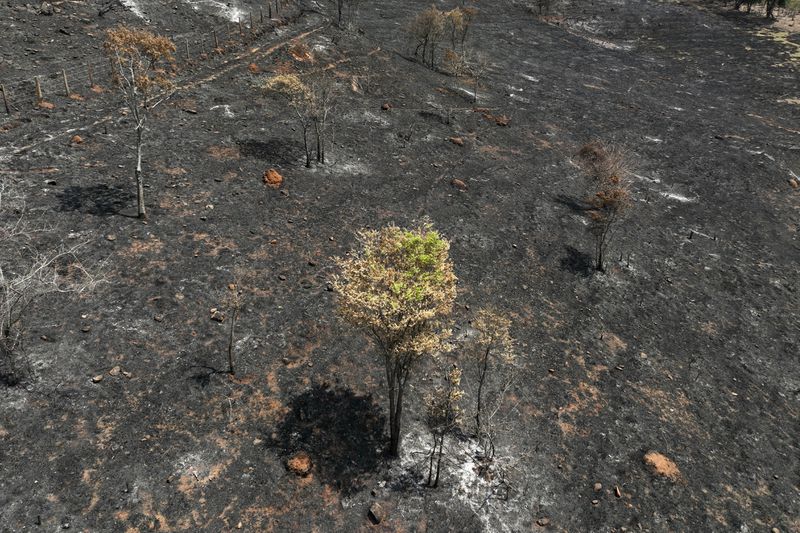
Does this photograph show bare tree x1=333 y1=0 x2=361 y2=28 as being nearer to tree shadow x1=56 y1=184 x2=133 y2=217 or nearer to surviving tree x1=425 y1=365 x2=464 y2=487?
tree shadow x1=56 y1=184 x2=133 y2=217

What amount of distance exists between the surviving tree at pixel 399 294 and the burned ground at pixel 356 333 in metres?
5.15

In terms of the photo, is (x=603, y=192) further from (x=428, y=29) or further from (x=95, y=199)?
(x=95, y=199)

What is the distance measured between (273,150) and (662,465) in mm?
29230

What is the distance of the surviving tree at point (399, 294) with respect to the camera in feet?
47.2

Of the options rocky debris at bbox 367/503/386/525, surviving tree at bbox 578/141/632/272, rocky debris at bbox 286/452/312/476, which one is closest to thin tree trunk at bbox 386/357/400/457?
rocky debris at bbox 367/503/386/525

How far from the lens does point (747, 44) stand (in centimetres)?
7650

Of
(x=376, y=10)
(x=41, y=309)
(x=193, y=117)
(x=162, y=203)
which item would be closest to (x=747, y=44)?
(x=376, y=10)

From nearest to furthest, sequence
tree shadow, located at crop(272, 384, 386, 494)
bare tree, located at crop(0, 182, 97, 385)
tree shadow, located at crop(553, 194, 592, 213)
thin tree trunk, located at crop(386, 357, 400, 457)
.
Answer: thin tree trunk, located at crop(386, 357, 400, 457)
bare tree, located at crop(0, 182, 97, 385)
tree shadow, located at crop(272, 384, 386, 494)
tree shadow, located at crop(553, 194, 592, 213)

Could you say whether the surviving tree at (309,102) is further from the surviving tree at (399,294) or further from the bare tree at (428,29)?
the bare tree at (428,29)

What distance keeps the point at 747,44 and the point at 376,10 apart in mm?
59791

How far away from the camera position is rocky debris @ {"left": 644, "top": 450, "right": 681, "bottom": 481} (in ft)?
60.7

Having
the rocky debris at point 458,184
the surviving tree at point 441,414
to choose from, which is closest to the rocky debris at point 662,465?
the surviving tree at point 441,414

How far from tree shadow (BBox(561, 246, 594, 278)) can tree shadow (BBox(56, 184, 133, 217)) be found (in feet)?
83.9

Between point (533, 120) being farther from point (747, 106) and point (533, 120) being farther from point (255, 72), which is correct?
point (747, 106)
